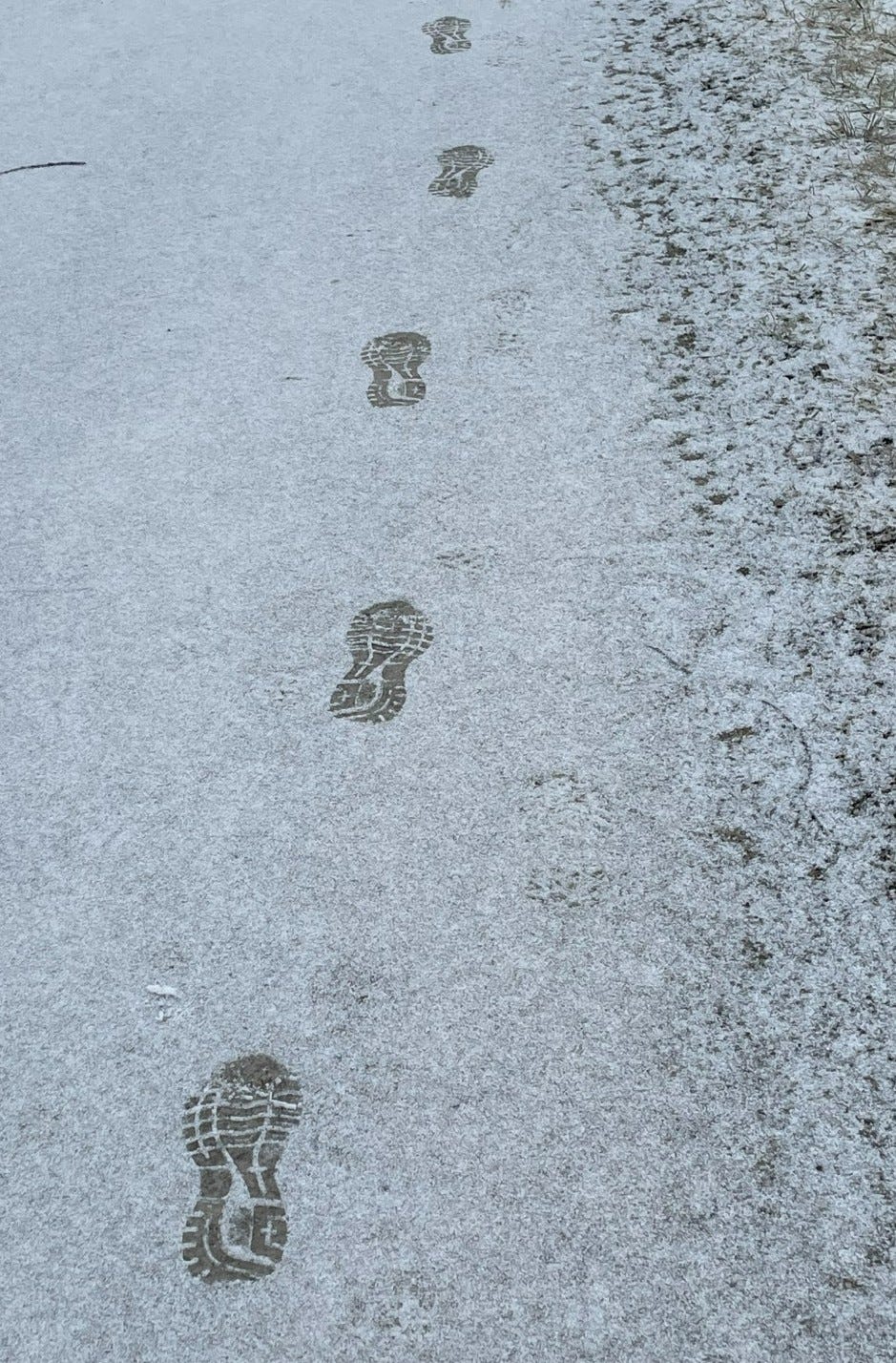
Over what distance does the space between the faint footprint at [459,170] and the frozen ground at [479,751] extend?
0.21 ft

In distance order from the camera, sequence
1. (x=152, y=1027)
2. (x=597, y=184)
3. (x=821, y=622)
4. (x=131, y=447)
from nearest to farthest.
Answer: (x=152, y=1027) < (x=821, y=622) < (x=131, y=447) < (x=597, y=184)

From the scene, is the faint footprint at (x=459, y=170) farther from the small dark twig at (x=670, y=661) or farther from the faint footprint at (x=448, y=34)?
the small dark twig at (x=670, y=661)

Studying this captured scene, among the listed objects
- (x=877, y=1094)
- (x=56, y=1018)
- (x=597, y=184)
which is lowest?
(x=56, y=1018)

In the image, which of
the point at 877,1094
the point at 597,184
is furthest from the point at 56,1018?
the point at 597,184

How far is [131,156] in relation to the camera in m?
3.67

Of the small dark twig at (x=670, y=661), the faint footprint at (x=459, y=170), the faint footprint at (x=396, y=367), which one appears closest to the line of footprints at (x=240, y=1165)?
the small dark twig at (x=670, y=661)

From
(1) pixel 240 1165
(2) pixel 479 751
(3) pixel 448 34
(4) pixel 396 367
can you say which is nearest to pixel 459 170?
(4) pixel 396 367

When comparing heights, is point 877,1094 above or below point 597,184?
below

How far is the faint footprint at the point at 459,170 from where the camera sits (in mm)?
3270

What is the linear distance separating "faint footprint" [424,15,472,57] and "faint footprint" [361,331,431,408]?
205 centimetres

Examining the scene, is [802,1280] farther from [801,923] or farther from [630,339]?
[630,339]

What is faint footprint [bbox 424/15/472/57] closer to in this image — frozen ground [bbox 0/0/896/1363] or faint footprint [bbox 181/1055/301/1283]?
frozen ground [bbox 0/0/896/1363]

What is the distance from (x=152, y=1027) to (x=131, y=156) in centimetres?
316

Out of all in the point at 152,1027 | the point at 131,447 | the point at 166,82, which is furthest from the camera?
the point at 166,82
